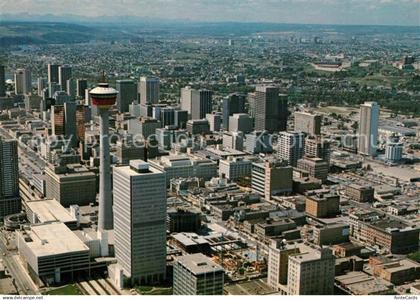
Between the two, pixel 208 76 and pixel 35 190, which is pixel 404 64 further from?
pixel 35 190

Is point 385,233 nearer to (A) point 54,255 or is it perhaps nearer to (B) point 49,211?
(A) point 54,255

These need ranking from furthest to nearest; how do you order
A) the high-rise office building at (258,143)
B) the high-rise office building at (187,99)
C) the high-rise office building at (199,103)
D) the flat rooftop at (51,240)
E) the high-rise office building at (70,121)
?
1. the high-rise office building at (187,99)
2. the high-rise office building at (199,103)
3. the high-rise office building at (258,143)
4. the high-rise office building at (70,121)
5. the flat rooftop at (51,240)

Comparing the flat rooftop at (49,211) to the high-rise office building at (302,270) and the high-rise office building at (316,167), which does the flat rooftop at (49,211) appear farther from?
the high-rise office building at (316,167)

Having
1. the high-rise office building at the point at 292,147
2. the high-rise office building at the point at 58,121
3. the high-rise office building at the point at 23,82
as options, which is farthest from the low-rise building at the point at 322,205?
the high-rise office building at the point at 23,82

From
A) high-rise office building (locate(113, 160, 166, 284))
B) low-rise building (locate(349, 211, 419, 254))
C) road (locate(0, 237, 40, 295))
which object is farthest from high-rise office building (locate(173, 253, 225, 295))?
low-rise building (locate(349, 211, 419, 254))

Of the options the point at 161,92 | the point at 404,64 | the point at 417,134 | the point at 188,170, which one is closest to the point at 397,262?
the point at 188,170

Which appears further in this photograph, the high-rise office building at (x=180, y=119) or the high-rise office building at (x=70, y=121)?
the high-rise office building at (x=180, y=119)
